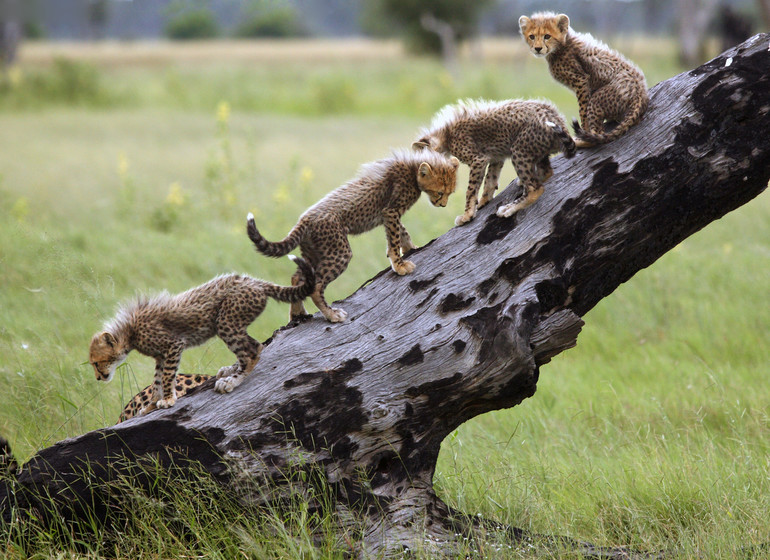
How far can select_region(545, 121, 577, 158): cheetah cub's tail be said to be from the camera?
3.75 metres

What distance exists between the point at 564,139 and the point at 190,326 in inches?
77.8

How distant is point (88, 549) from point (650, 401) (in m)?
3.84

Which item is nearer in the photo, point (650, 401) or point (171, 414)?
point (171, 414)

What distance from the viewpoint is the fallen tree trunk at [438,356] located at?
3631 mm

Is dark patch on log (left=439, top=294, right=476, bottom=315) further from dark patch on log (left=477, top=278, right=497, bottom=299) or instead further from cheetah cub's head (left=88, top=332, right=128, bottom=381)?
Result: cheetah cub's head (left=88, top=332, right=128, bottom=381)

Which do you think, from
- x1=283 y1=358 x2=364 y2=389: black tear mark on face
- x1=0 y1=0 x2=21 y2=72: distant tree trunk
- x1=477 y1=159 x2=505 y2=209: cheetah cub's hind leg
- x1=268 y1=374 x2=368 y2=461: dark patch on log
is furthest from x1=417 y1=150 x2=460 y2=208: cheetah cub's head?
x1=0 y1=0 x2=21 y2=72: distant tree trunk

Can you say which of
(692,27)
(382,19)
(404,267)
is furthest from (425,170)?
(382,19)

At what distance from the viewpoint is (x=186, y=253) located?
8.66 m

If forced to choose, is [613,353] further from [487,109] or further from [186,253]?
[186,253]

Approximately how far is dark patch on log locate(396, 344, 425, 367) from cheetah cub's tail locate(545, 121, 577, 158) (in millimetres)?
1159

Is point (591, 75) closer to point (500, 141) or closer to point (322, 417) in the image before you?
point (500, 141)

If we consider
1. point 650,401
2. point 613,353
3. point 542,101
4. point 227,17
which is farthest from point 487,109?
point 227,17

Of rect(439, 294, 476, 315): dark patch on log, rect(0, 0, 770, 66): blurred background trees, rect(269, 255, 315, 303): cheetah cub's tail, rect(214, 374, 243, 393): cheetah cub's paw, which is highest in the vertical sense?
rect(0, 0, 770, 66): blurred background trees

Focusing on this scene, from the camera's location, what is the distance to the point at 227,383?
12.1 ft
